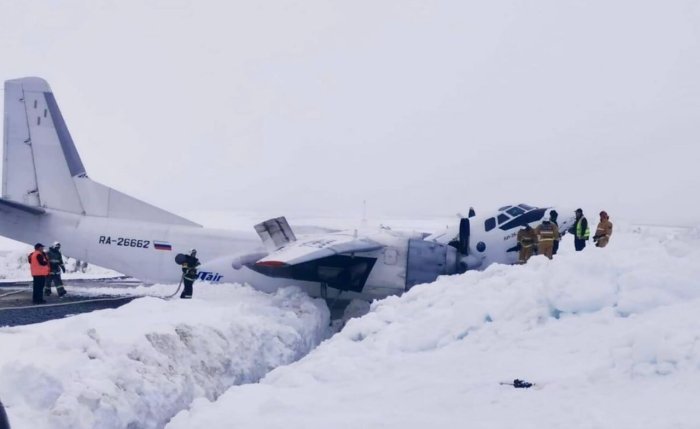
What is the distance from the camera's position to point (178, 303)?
14.2 meters

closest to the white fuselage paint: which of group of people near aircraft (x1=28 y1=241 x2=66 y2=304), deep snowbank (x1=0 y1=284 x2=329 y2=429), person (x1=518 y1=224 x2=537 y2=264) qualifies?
group of people near aircraft (x1=28 y1=241 x2=66 y2=304)

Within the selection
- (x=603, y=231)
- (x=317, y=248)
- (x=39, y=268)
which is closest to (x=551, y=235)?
(x=603, y=231)

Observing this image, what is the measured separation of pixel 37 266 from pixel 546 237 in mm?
16413

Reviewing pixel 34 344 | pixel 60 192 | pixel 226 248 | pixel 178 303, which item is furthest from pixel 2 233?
pixel 34 344

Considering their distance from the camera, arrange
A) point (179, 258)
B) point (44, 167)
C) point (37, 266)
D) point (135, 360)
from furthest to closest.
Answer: point (44, 167)
point (179, 258)
point (37, 266)
point (135, 360)

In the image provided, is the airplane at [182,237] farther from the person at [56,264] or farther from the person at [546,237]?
the person at [546,237]

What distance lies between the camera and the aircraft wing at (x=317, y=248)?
16.3 metres

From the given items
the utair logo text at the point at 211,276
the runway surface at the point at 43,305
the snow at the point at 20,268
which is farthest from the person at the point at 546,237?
the snow at the point at 20,268

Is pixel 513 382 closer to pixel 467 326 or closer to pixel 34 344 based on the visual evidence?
pixel 467 326

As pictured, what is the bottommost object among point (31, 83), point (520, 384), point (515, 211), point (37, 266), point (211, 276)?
point (211, 276)

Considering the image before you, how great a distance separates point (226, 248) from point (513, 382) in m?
15.9

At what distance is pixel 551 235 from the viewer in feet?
57.5

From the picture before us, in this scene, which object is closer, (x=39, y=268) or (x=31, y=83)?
(x=39, y=268)

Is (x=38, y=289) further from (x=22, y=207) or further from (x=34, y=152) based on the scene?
(x=34, y=152)
